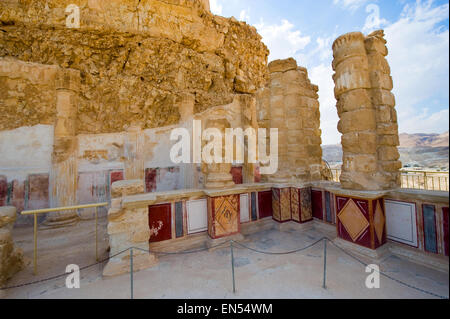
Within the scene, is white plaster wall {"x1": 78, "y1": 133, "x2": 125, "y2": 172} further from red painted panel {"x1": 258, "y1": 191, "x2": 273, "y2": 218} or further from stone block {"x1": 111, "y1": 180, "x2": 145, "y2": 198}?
red painted panel {"x1": 258, "y1": 191, "x2": 273, "y2": 218}

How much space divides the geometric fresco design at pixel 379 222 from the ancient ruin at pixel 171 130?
0.02 m

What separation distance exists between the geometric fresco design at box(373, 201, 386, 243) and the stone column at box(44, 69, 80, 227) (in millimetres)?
7636

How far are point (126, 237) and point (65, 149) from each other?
5.16m

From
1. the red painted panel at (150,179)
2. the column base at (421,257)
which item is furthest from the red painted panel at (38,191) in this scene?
the column base at (421,257)

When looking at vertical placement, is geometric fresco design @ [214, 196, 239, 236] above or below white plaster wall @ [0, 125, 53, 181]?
below

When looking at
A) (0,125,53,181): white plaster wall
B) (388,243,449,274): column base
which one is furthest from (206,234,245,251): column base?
(0,125,53,181): white plaster wall

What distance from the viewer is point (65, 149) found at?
634 cm

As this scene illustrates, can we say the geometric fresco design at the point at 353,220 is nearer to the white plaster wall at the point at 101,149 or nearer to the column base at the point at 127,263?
the column base at the point at 127,263

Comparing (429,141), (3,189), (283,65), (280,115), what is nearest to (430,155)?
(280,115)

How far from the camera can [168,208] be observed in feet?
11.7

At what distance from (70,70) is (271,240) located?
26.5 feet

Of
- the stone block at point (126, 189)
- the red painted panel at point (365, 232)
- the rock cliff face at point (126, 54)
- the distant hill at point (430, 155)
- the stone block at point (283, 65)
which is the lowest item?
the red painted panel at point (365, 232)

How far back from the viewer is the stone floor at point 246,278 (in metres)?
2.32

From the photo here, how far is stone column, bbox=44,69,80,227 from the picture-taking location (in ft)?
20.3
